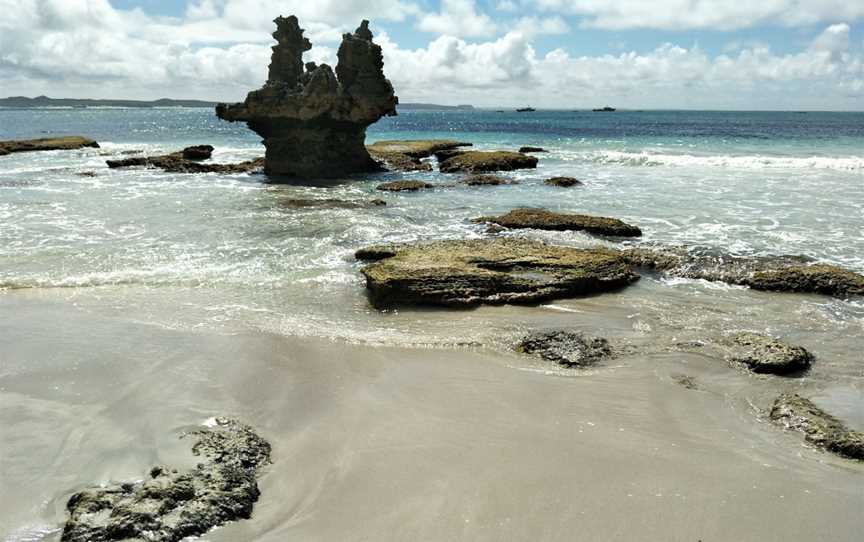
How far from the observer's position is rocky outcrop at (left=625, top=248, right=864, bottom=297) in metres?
11.1

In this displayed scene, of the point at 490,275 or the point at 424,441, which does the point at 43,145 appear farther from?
the point at 424,441

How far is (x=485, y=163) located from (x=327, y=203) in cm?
1229

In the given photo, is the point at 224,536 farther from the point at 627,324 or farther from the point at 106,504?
the point at 627,324

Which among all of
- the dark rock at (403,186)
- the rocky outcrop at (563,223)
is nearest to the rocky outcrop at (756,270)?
the rocky outcrop at (563,223)

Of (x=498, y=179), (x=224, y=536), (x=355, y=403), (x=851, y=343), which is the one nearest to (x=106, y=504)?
(x=224, y=536)

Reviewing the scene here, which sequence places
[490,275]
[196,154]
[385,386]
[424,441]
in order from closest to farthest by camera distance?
[424,441], [385,386], [490,275], [196,154]

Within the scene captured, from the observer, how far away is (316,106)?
27719mm

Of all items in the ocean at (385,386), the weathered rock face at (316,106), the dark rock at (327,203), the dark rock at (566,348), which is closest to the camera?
Answer: the ocean at (385,386)

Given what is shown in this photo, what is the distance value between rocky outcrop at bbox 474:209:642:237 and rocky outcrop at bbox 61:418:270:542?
476 inches

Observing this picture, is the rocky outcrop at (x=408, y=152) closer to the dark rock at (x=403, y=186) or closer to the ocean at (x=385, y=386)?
the dark rock at (x=403, y=186)

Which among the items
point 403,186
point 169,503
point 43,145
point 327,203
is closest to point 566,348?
point 169,503

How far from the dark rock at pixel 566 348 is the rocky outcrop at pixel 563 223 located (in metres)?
7.54

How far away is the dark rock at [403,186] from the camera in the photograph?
24.1m

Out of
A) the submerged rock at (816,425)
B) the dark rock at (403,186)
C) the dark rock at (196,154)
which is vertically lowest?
the submerged rock at (816,425)
